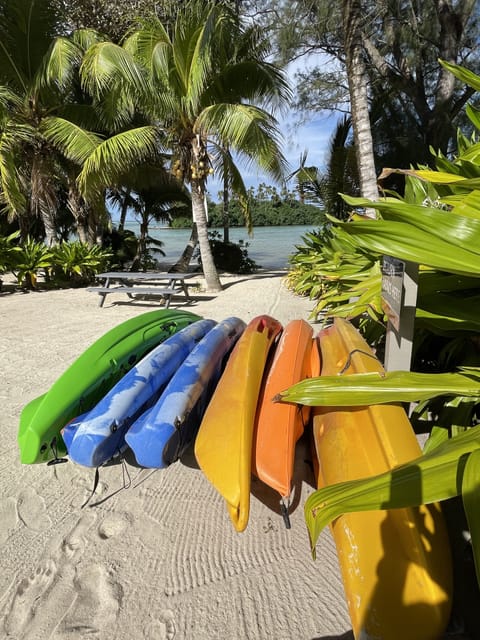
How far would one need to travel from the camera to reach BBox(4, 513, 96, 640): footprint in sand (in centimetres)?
141

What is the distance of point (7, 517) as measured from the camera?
1.96 metres

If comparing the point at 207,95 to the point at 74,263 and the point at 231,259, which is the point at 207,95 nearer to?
the point at 74,263

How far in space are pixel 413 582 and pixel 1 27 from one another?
13.6 m

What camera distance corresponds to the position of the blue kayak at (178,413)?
1752 millimetres

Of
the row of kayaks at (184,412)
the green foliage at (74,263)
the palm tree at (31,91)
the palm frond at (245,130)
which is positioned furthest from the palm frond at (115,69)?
the row of kayaks at (184,412)

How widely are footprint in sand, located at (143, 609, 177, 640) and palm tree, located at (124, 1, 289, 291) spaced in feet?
26.2

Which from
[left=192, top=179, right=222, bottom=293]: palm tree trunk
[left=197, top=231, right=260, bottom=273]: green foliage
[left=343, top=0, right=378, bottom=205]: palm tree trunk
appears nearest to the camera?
[left=343, top=0, right=378, bottom=205]: palm tree trunk

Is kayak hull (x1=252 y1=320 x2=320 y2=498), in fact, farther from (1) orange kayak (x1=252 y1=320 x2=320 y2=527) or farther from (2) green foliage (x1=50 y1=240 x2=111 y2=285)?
(2) green foliage (x1=50 y1=240 x2=111 y2=285)

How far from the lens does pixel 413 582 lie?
1.02 meters

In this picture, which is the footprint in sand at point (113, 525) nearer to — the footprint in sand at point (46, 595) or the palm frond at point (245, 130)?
the footprint in sand at point (46, 595)

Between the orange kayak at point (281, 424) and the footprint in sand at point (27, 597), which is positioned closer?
the footprint in sand at point (27, 597)

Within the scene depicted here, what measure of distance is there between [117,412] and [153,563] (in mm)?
694

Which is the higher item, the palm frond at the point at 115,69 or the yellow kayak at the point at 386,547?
the palm frond at the point at 115,69

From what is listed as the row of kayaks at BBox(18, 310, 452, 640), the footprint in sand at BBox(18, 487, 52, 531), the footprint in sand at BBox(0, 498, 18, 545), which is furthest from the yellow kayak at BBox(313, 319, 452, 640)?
the footprint in sand at BBox(0, 498, 18, 545)
